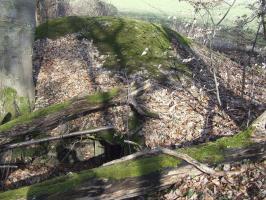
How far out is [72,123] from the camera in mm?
7324

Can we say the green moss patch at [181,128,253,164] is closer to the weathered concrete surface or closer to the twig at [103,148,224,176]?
the twig at [103,148,224,176]

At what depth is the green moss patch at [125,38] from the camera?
9531mm

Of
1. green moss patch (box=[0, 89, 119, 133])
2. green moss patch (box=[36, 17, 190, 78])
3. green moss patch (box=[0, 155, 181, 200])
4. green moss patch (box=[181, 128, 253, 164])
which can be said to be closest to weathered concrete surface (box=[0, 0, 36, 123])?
green moss patch (box=[0, 89, 119, 133])

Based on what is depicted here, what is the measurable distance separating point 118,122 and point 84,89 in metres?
1.87

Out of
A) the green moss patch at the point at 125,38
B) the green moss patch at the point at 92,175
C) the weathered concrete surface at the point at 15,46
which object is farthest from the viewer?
the green moss patch at the point at 125,38

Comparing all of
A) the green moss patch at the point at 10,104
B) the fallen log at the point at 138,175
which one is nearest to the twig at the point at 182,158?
the fallen log at the point at 138,175

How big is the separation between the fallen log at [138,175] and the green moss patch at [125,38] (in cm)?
411

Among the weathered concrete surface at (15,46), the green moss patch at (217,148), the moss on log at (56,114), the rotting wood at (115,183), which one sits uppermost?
the weathered concrete surface at (15,46)

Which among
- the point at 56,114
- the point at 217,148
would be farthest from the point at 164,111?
the point at 217,148

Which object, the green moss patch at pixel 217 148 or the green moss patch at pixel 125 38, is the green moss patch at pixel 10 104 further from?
the green moss patch at pixel 217 148

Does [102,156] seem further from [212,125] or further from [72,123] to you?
[212,125]

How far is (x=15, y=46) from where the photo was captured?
673cm

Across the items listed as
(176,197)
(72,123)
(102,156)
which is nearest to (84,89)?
(72,123)

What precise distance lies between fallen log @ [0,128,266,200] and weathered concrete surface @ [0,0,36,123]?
3.16 m
